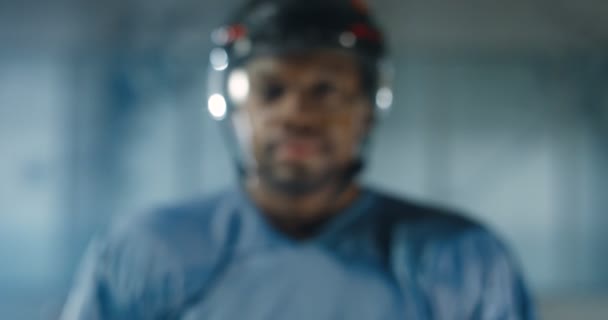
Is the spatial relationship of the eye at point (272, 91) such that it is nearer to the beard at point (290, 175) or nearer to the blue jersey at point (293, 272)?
the beard at point (290, 175)

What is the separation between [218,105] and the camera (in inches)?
58.9

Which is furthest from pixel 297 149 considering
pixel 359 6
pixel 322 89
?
pixel 359 6

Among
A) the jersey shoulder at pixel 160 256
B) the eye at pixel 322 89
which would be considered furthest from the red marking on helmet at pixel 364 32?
the jersey shoulder at pixel 160 256

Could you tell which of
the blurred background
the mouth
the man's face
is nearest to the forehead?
the man's face

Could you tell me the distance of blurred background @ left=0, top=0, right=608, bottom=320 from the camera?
4.86 metres

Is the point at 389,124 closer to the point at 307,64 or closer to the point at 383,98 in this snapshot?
the point at 383,98

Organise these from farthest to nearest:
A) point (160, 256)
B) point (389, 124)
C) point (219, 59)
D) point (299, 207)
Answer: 1. point (389, 124)
2. point (219, 59)
3. point (299, 207)
4. point (160, 256)

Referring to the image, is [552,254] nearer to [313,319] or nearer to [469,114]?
[469,114]

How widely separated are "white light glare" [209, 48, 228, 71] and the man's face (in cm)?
8

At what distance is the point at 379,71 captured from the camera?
4.81 feet

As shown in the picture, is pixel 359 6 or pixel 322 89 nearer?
pixel 322 89

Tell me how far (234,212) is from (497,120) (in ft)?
13.5

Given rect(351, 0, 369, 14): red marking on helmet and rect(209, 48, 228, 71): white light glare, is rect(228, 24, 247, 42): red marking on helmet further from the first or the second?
rect(351, 0, 369, 14): red marking on helmet

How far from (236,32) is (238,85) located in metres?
0.11
